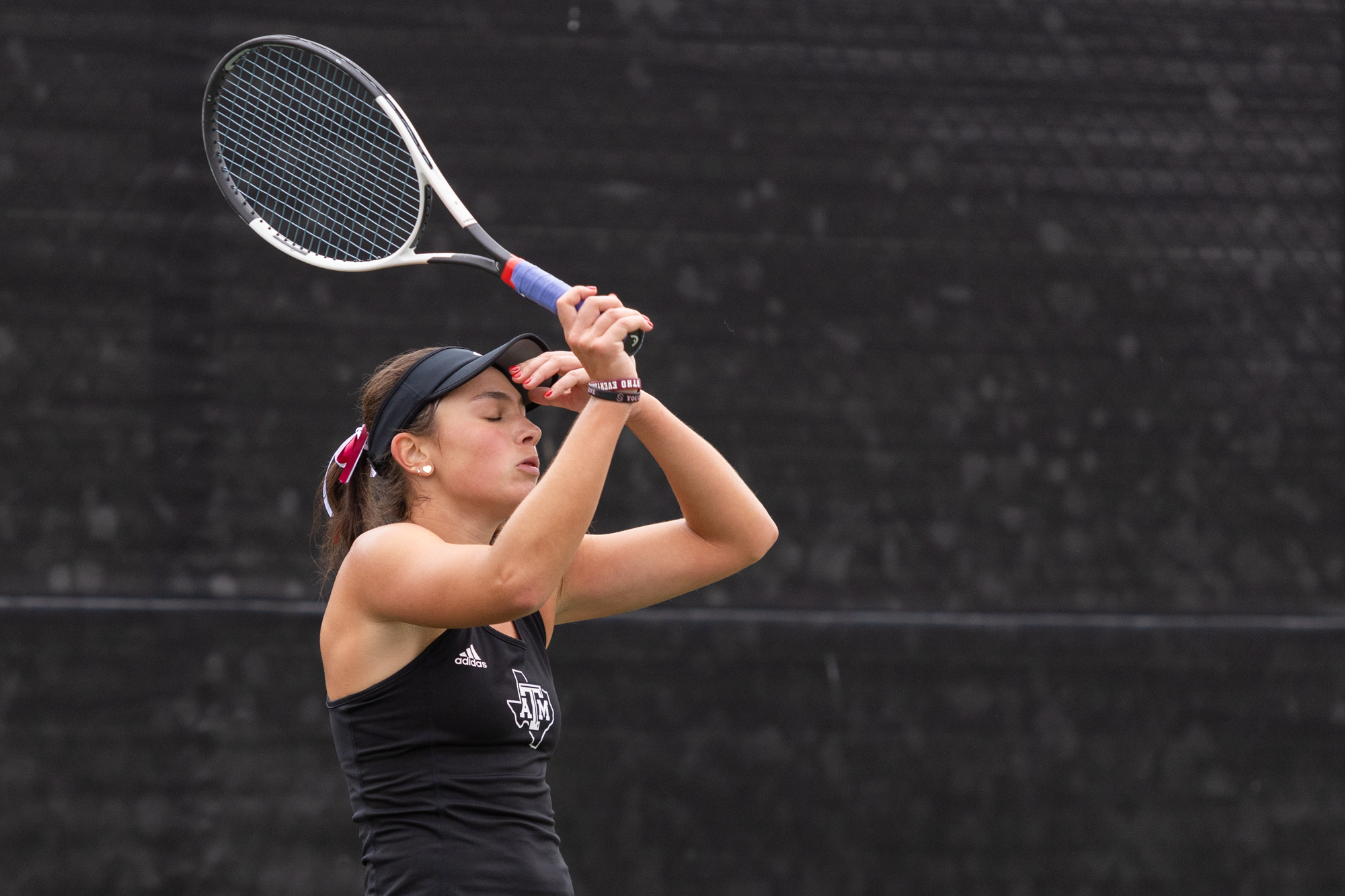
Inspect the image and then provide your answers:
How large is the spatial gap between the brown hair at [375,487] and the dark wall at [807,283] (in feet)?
2.43

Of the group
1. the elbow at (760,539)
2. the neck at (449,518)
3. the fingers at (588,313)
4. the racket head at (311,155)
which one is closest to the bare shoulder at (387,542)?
the neck at (449,518)

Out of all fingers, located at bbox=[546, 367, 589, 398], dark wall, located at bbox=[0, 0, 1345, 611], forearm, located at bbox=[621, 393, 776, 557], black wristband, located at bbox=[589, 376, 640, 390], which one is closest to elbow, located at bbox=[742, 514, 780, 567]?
forearm, located at bbox=[621, 393, 776, 557]

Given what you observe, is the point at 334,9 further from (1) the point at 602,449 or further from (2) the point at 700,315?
(1) the point at 602,449

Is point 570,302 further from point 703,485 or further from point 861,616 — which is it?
point 861,616

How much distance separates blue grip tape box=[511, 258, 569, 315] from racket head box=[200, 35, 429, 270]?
0.45m

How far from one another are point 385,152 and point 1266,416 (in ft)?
6.21

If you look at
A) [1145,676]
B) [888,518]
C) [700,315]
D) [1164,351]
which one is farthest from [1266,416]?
[700,315]

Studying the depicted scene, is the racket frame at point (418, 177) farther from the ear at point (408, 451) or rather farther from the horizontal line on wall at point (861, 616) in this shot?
the horizontal line on wall at point (861, 616)

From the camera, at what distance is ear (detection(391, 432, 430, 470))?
173 cm

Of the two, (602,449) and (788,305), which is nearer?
(602,449)

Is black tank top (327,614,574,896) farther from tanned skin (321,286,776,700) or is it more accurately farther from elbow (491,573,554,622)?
elbow (491,573,554,622)

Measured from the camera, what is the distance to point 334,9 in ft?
8.68

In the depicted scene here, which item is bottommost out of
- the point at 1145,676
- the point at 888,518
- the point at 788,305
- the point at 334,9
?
the point at 1145,676

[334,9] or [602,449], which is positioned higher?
[334,9]
